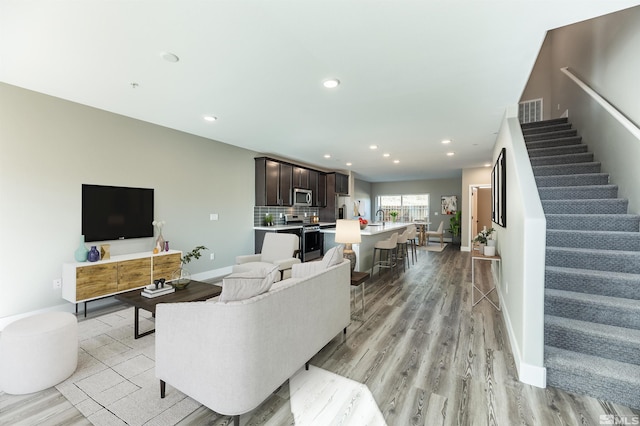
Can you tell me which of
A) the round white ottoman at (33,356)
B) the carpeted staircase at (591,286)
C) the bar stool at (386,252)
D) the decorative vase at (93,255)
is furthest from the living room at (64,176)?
the bar stool at (386,252)

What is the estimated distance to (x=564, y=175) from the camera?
3650mm

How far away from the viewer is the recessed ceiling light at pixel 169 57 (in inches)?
92.8

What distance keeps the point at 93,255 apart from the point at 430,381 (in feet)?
13.2

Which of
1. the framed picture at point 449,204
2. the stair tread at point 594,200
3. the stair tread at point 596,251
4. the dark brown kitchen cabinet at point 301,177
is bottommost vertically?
the stair tread at point 596,251

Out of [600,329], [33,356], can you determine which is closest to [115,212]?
[33,356]

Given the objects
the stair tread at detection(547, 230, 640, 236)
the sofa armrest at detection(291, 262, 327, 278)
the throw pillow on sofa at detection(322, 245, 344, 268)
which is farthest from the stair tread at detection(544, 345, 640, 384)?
the sofa armrest at detection(291, 262, 327, 278)

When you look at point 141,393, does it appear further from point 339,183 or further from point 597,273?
point 339,183

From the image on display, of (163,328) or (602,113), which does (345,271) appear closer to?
(163,328)

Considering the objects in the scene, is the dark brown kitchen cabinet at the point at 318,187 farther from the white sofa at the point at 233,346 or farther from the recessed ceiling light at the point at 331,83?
the white sofa at the point at 233,346

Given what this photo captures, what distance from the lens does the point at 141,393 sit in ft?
6.53

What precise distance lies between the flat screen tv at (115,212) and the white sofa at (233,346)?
8.91 feet

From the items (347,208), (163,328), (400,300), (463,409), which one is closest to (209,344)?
(163,328)

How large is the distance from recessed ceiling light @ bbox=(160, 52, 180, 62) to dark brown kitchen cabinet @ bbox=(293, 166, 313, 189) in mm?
4458

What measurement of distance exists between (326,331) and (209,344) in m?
1.10
